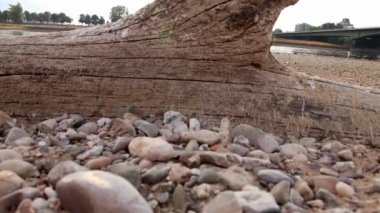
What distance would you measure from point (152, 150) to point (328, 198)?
3.63ft

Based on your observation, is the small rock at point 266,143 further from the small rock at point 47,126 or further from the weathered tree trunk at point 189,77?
the small rock at point 47,126

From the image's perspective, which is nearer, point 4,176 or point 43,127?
point 4,176

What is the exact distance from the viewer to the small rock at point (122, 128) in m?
3.30

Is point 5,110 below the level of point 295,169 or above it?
above

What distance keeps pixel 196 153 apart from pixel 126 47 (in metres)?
1.62

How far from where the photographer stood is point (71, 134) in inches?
127

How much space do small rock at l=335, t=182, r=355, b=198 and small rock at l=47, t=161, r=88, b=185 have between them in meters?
1.51

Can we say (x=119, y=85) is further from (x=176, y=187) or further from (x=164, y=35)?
(x=176, y=187)

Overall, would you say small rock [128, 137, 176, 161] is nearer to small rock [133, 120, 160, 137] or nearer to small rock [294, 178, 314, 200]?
small rock [133, 120, 160, 137]

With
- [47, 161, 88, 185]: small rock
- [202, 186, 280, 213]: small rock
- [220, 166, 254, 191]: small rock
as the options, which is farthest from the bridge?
[47, 161, 88, 185]: small rock

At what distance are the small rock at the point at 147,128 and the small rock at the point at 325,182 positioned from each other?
1306mm

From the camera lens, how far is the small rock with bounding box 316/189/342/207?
232 centimetres

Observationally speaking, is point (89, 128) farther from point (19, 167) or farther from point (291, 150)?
point (291, 150)

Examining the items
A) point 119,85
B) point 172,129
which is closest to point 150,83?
point 119,85
